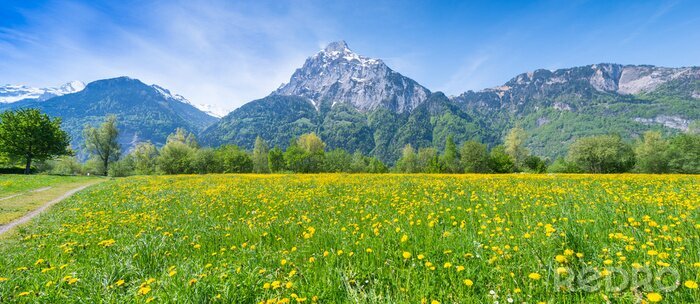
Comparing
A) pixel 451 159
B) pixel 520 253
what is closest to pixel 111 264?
pixel 520 253

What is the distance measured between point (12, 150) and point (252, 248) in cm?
7157

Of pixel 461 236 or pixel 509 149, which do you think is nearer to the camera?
pixel 461 236

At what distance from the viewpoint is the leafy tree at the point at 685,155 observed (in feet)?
196

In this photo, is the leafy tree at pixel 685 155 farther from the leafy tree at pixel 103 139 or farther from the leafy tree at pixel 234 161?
the leafy tree at pixel 103 139

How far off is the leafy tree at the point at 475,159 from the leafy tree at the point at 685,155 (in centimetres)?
3682

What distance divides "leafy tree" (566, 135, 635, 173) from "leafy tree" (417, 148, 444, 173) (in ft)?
110

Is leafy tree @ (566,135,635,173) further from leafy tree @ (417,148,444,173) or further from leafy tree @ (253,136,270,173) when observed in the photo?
leafy tree @ (253,136,270,173)

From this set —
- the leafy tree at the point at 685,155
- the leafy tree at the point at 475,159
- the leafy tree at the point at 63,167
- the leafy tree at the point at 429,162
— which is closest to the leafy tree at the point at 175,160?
the leafy tree at the point at 63,167

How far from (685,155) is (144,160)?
137 metres

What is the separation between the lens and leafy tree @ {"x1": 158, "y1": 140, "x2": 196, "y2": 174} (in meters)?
78.0

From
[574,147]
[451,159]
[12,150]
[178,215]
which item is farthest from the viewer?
[451,159]

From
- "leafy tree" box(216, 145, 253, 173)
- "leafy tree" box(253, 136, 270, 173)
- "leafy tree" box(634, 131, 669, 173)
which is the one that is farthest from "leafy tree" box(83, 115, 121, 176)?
"leafy tree" box(634, 131, 669, 173)

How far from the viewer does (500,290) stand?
11.4 ft

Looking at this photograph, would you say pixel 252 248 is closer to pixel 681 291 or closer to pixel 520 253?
pixel 520 253
